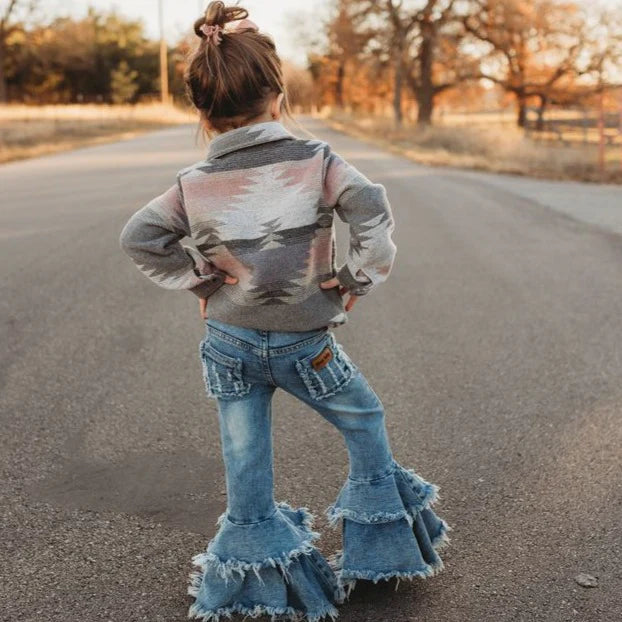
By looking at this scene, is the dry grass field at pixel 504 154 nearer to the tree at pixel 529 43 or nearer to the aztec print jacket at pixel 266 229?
the tree at pixel 529 43

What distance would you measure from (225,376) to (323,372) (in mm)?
265

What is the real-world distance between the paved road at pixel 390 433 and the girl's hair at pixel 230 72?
0.20 metres

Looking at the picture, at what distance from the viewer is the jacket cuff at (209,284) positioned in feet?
7.56

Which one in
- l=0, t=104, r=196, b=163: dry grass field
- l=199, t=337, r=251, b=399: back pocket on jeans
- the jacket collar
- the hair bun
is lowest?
l=0, t=104, r=196, b=163: dry grass field

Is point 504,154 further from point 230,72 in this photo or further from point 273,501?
point 230,72

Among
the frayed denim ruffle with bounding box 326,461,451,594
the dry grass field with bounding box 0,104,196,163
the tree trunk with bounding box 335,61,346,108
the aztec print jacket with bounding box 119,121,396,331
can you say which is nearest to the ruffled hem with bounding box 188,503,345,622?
the frayed denim ruffle with bounding box 326,461,451,594

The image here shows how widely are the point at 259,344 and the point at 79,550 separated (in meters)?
1.07

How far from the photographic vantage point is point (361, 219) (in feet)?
7.25

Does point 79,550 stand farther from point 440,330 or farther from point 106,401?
point 440,330

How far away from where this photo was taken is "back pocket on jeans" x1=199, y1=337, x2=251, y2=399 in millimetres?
2332

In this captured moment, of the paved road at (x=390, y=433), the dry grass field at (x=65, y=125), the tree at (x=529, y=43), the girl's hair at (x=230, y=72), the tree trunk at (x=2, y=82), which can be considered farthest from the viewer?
the tree trunk at (x=2, y=82)

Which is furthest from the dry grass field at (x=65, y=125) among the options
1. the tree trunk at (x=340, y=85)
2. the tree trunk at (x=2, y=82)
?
the tree trunk at (x=340, y=85)

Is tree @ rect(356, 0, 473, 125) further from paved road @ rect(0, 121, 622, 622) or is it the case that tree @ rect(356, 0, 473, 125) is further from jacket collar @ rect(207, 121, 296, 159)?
jacket collar @ rect(207, 121, 296, 159)

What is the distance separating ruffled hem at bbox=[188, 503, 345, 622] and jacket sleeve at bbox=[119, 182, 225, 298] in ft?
2.24
